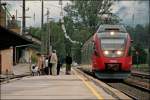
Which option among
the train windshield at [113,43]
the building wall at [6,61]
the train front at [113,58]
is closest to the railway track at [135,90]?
the train front at [113,58]

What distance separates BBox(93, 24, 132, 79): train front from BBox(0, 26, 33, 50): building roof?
2671 cm

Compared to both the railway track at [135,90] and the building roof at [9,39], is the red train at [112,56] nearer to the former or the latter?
the railway track at [135,90]

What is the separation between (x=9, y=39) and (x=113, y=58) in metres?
27.3

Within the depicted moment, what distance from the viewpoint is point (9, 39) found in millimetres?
8383

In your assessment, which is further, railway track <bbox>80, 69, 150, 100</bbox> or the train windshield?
the train windshield

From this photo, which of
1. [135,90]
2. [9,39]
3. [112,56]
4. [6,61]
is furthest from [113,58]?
[9,39]

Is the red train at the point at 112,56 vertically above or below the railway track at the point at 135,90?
above

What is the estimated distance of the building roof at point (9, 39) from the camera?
8125 millimetres

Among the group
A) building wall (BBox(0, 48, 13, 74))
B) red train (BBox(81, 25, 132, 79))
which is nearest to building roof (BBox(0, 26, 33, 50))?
red train (BBox(81, 25, 132, 79))

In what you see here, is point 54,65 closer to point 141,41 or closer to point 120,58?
point 120,58

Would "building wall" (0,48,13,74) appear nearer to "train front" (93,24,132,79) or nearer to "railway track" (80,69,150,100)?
"railway track" (80,69,150,100)

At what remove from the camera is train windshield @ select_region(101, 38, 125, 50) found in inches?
1404

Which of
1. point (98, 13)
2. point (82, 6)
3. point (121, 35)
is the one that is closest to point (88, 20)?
point (82, 6)

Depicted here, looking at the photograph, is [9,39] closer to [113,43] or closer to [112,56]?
[112,56]
